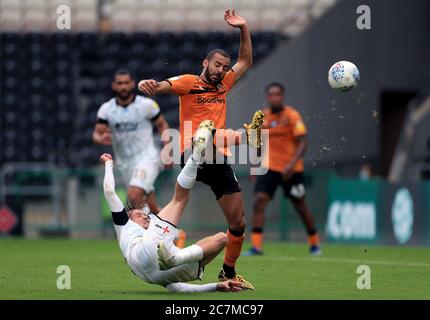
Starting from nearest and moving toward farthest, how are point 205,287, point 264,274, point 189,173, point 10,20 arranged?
point 189,173 < point 205,287 < point 264,274 < point 10,20

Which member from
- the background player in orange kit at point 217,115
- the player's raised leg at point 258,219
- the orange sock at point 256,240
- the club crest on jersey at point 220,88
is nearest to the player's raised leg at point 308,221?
the player's raised leg at point 258,219

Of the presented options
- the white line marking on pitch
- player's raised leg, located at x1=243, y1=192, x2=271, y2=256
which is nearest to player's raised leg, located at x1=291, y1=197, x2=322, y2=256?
player's raised leg, located at x1=243, y1=192, x2=271, y2=256

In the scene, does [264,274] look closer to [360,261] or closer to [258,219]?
[360,261]

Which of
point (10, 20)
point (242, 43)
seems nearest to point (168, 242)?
point (242, 43)

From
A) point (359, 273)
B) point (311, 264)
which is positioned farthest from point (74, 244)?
point (359, 273)

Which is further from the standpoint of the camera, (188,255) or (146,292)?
(146,292)

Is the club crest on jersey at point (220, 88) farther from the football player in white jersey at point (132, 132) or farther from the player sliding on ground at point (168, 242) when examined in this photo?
the football player in white jersey at point (132, 132)

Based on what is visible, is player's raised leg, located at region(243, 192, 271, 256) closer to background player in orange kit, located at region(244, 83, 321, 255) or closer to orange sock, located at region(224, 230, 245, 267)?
background player in orange kit, located at region(244, 83, 321, 255)

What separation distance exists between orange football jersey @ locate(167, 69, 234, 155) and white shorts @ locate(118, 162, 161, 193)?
163 inches

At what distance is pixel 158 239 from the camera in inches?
342

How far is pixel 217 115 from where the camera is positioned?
10.1 meters

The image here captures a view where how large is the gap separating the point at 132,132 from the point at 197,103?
4.58 m

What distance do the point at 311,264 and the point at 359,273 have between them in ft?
4.75
